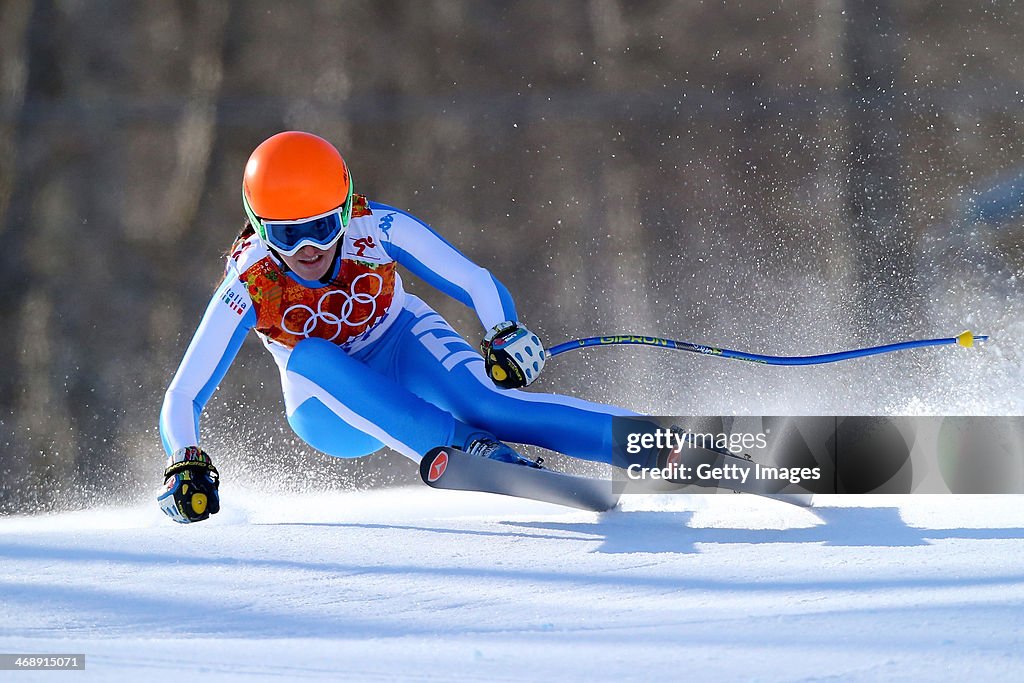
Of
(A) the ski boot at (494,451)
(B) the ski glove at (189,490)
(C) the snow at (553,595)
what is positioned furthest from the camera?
(A) the ski boot at (494,451)

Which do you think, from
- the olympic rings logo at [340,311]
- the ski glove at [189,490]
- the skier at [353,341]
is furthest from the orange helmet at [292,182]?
the ski glove at [189,490]

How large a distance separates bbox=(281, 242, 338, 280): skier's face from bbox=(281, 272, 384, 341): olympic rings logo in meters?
0.06

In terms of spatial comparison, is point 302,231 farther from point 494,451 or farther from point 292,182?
point 494,451

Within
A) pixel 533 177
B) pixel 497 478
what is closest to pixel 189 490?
pixel 497 478

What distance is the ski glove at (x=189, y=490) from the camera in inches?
86.7

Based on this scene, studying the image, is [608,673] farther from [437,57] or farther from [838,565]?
[437,57]

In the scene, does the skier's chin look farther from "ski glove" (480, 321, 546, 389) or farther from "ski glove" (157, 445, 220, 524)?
"ski glove" (157, 445, 220, 524)

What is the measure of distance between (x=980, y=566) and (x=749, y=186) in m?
3.83

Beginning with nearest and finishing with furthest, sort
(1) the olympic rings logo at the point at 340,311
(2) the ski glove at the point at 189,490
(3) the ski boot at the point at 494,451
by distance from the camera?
1. (2) the ski glove at the point at 189,490
2. (3) the ski boot at the point at 494,451
3. (1) the olympic rings logo at the point at 340,311

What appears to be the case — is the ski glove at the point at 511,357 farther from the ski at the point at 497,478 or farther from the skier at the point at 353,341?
the ski at the point at 497,478

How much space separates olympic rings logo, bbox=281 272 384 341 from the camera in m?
2.66

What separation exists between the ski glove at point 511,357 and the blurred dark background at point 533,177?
2.54 m

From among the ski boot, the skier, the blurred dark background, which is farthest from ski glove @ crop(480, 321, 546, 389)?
the blurred dark background

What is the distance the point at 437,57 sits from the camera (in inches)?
214
